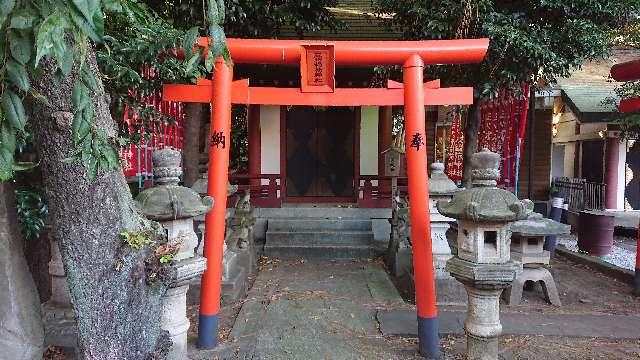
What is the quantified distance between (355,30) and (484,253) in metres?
8.45

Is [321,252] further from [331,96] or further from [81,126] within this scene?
[81,126]

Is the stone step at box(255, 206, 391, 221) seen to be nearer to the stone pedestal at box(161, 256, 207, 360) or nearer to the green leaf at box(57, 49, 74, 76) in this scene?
the stone pedestal at box(161, 256, 207, 360)

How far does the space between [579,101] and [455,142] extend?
3830mm

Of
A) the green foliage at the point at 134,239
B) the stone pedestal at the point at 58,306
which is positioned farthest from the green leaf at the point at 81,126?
the stone pedestal at the point at 58,306

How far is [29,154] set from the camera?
4.57 meters

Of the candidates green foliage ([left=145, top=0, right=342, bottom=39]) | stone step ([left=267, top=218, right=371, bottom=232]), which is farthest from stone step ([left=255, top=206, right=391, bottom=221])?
green foliage ([left=145, top=0, right=342, bottom=39])

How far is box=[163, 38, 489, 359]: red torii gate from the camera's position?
436cm

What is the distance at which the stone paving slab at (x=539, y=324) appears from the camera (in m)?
4.87

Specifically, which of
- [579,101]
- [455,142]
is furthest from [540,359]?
[579,101]

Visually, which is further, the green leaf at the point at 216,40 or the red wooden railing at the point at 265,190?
the red wooden railing at the point at 265,190

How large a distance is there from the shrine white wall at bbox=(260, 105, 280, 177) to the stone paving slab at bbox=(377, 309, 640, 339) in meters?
6.60

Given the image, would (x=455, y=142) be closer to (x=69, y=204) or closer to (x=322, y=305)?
(x=322, y=305)

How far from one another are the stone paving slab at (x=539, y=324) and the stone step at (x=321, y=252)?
330 centimetres

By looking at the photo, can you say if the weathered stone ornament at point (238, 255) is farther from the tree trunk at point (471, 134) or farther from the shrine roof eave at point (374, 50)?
the tree trunk at point (471, 134)
